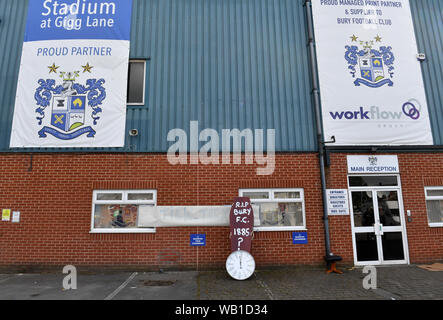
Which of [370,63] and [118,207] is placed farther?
[370,63]

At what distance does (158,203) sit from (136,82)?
12.5 ft

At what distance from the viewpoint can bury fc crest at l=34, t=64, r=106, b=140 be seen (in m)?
Answer: 8.14

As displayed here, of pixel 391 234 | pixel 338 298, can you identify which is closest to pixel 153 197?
pixel 338 298

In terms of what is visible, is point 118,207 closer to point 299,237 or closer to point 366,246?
point 299,237

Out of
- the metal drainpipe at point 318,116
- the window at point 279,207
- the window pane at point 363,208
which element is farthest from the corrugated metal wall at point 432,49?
the window at point 279,207

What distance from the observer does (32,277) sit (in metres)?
7.10

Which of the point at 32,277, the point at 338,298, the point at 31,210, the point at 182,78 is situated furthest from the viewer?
the point at 182,78

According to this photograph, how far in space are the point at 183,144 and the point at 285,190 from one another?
3.25m

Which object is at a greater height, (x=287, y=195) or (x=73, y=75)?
(x=73, y=75)

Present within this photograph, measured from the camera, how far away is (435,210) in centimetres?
839

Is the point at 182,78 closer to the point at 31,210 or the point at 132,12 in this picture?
the point at 132,12

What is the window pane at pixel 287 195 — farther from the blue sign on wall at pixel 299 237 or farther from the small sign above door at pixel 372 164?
the small sign above door at pixel 372 164

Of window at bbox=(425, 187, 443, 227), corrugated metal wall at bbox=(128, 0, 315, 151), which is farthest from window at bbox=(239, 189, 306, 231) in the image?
window at bbox=(425, 187, 443, 227)

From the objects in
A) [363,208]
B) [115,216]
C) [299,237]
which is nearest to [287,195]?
[299,237]
